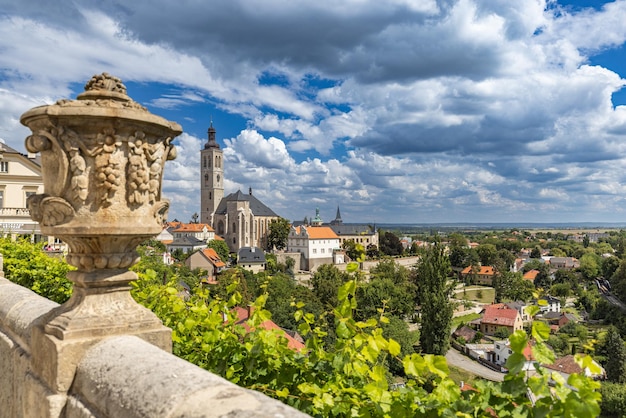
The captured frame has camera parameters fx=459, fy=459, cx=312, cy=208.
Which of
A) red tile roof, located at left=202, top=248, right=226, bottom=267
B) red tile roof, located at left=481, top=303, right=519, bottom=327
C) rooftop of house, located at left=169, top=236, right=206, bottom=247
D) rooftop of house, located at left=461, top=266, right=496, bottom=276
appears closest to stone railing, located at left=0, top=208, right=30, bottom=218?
red tile roof, located at left=202, top=248, right=226, bottom=267

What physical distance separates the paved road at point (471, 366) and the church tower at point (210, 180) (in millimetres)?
71484

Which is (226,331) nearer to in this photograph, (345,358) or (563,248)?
(345,358)

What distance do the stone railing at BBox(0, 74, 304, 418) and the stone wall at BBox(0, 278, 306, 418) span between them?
1cm

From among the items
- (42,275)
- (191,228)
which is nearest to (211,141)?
(191,228)

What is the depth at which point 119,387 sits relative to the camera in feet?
6.46

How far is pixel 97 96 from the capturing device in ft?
8.82

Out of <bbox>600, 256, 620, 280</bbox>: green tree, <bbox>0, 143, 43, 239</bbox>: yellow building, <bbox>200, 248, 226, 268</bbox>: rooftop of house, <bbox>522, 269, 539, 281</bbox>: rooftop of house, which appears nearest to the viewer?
<bbox>0, 143, 43, 239</bbox>: yellow building

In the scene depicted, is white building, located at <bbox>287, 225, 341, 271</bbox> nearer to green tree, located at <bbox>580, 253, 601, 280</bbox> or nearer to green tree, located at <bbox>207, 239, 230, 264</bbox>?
green tree, located at <bbox>207, 239, 230, 264</bbox>

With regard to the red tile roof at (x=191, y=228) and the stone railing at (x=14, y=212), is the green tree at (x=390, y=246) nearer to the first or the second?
the red tile roof at (x=191, y=228)

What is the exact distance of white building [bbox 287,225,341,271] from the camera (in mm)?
90312

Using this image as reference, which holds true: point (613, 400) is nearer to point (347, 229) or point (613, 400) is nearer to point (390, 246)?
point (390, 246)

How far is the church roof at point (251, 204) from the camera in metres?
101

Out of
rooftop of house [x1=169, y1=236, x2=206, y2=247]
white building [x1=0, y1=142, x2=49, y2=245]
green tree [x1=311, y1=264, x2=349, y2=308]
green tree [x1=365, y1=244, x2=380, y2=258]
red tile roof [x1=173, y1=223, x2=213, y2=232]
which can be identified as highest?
white building [x1=0, y1=142, x2=49, y2=245]

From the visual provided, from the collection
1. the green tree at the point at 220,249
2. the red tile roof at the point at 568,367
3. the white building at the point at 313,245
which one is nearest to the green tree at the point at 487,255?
the white building at the point at 313,245
